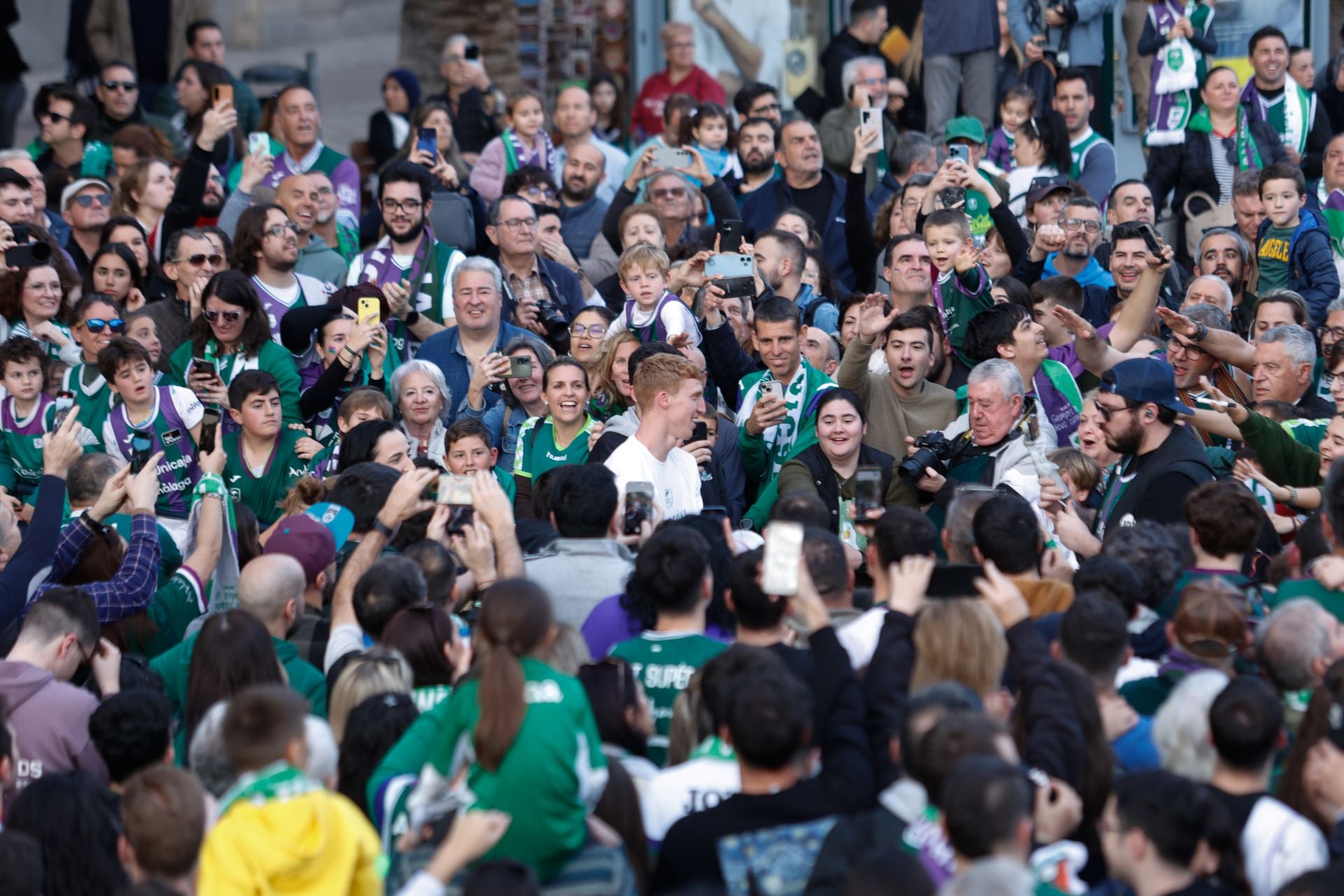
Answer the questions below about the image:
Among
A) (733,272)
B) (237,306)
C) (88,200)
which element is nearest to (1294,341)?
(733,272)

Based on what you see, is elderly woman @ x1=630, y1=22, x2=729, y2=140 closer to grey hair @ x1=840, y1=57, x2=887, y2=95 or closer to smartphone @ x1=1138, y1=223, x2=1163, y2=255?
grey hair @ x1=840, y1=57, x2=887, y2=95

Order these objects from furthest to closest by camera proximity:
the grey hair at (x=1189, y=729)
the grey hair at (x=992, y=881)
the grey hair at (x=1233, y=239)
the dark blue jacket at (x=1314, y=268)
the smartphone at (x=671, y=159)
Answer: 1. the smartphone at (x=671, y=159)
2. the grey hair at (x=1233, y=239)
3. the dark blue jacket at (x=1314, y=268)
4. the grey hair at (x=1189, y=729)
5. the grey hair at (x=992, y=881)

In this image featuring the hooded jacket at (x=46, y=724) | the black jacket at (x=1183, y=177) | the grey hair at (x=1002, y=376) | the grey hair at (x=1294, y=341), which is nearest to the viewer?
the hooded jacket at (x=46, y=724)

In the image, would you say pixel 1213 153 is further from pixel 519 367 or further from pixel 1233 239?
pixel 519 367

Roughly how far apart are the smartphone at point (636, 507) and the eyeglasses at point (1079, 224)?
11.7 ft

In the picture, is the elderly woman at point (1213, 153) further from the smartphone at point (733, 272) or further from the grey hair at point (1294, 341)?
the smartphone at point (733, 272)

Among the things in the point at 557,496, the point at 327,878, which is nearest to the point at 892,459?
the point at 557,496

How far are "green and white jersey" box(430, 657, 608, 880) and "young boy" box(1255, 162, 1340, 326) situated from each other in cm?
574

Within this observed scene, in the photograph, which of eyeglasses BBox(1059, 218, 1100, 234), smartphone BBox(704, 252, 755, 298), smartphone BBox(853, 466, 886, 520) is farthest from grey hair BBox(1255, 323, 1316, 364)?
smartphone BBox(704, 252, 755, 298)

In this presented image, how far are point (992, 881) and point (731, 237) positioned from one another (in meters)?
5.32

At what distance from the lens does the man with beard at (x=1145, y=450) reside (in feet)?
19.8

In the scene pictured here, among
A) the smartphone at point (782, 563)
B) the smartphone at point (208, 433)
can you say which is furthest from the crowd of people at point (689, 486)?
the smartphone at point (208, 433)

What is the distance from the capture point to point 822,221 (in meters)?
9.81

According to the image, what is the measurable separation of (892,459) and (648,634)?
263cm
